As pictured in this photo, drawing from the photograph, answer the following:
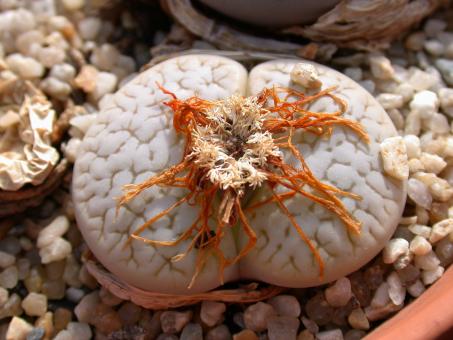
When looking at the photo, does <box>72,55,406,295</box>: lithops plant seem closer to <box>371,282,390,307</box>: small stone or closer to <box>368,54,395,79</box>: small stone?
<box>371,282,390,307</box>: small stone

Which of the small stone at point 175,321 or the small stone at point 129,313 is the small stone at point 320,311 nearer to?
the small stone at point 175,321

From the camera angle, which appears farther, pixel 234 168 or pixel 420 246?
pixel 420 246

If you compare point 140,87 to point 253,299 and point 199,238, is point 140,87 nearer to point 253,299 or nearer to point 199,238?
point 199,238

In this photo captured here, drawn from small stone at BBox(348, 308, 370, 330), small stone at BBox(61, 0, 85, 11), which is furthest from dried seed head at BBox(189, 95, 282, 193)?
small stone at BBox(61, 0, 85, 11)

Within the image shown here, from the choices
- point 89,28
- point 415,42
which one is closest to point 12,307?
point 89,28

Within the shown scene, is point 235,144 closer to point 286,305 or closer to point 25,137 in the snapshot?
point 286,305

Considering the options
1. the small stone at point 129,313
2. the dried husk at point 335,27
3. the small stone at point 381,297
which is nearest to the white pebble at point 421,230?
the small stone at point 381,297
